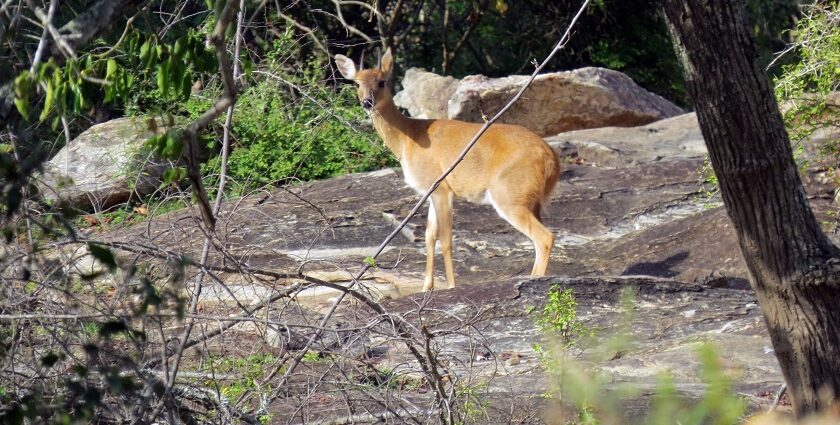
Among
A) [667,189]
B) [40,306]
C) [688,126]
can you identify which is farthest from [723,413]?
[688,126]

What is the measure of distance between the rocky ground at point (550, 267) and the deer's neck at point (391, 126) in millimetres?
680

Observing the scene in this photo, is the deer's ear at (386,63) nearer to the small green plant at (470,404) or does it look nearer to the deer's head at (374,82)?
the deer's head at (374,82)

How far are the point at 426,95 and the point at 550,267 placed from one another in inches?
240

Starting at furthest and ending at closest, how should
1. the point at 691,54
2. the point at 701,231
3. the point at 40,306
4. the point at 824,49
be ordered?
the point at 701,231 → the point at 824,49 → the point at 40,306 → the point at 691,54

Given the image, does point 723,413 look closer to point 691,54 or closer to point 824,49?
point 691,54

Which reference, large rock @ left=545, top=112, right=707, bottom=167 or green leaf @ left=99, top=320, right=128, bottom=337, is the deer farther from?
green leaf @ left=99, top=320, right=128, bottom=337

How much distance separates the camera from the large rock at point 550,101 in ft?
53.9

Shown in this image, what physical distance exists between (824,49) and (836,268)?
4.85 metres

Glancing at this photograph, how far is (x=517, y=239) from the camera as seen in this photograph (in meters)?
12.8

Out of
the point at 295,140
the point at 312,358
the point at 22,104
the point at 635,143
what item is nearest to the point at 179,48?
the point at 22,104

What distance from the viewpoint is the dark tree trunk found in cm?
477

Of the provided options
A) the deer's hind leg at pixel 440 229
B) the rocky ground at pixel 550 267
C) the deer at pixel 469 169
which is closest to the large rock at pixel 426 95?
the rocky ground at pixel 550 267

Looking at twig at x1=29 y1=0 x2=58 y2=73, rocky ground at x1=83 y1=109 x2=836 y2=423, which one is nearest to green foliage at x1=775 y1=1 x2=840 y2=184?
rocky ground at x1=83 y1=109 x2=836 y2=423

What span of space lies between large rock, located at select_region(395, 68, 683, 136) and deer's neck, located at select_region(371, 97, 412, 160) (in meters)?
3.34
